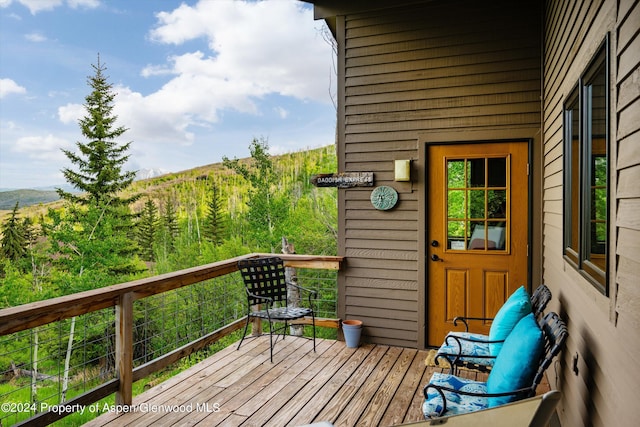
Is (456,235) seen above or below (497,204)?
below

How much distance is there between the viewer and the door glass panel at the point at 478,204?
13.8 feet

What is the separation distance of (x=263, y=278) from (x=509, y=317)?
8.10ft

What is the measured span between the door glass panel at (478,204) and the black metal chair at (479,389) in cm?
196

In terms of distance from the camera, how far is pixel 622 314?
1465 millimetres

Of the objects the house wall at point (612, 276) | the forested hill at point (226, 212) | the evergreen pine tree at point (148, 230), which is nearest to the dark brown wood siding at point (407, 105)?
the house wall at point (612, 276)

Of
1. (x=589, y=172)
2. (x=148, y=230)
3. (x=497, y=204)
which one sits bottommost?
(x=148, y=230)

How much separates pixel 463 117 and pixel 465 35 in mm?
760

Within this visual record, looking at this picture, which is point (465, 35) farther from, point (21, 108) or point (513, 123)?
point (21, 108)

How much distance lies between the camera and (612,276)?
1573mm

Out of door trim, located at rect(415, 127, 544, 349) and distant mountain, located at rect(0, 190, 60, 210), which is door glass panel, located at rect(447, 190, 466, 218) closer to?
door trim, located at rect(415, 127, 544, 349)

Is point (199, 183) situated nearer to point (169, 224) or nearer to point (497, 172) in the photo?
point (169, 224)

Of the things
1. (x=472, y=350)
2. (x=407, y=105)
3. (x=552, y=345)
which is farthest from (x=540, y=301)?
(x=407, y=105)

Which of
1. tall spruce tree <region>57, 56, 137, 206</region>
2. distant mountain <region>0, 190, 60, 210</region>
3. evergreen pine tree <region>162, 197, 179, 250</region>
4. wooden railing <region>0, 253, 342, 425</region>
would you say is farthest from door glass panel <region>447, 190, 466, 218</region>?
distant mountain <region>0, 190, 60, 210</region>

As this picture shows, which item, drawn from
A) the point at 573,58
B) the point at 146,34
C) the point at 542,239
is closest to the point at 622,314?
the point at 573,58
